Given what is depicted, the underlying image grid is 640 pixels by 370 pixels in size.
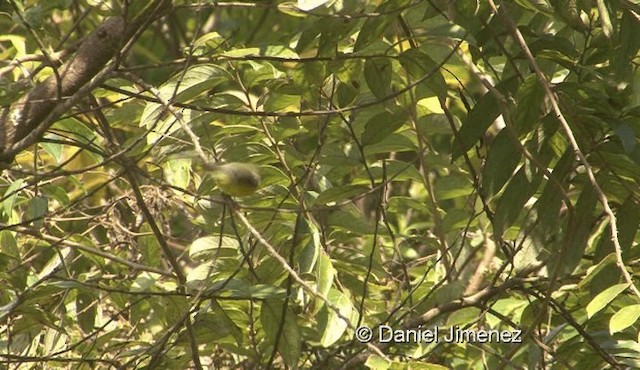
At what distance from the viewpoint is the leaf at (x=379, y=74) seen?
56.3 inches

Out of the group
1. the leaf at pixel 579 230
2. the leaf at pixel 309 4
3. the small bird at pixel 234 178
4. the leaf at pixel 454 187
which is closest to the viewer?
the small bird at pixel 234 178

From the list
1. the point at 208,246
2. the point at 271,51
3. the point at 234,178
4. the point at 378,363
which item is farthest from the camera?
the point at 208,246

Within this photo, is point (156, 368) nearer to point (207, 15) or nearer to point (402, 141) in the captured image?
point (402, 141)

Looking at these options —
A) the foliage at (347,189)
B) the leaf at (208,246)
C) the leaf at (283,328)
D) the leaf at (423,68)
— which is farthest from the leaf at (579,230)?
the leaf at (208,246)

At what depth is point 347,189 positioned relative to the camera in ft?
5.36

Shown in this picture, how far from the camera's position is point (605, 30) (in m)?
1.28

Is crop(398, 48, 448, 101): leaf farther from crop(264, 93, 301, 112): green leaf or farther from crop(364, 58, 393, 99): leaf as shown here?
crop(264, 93, 301, 112): green leaf

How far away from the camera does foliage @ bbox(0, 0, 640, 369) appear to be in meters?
1.32

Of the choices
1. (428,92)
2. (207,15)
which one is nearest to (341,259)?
(428,92)

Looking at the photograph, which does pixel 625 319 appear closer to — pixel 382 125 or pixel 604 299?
pixel 604 299

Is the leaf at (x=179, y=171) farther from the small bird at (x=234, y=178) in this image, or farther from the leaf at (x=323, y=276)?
the small bird at (x=234, y=178)

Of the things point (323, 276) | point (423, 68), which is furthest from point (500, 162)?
point (323, 276)

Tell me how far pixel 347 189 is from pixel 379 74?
26cm

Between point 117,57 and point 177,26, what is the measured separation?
180 centimetres
